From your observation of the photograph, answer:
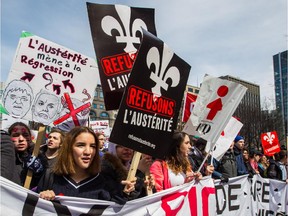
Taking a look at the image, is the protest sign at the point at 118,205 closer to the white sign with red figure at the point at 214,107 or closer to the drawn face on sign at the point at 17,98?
the white sign with red figure at the point at 214,107

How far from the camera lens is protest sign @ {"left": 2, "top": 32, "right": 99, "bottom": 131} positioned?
11.3 feet

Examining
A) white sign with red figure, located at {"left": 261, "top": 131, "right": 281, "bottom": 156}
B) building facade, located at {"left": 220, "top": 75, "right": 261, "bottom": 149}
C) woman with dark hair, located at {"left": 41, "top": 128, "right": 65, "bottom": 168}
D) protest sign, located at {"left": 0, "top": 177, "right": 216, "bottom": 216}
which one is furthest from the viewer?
building facade, located at {"left": 220, "top": 75, "right": 261, "bottom": 149}

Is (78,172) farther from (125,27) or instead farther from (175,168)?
(125,27)

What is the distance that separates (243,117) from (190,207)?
108 feet

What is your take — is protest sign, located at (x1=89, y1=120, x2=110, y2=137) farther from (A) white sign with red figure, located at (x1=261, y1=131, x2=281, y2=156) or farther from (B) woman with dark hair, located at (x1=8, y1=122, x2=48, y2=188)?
(B) woman with dark hair, located at (x1=8, y1=122, x2=48, y2=188)

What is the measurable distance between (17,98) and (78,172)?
1.18m

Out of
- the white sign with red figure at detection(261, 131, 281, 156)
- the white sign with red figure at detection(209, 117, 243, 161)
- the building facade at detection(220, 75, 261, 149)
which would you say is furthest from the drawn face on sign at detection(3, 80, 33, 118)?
the building facade at detection(220, 75, 261, 149)

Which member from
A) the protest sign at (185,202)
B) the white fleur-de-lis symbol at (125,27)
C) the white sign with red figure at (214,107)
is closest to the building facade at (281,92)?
the protest sign at (185,202)

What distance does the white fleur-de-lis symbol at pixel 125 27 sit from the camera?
13.1 feet

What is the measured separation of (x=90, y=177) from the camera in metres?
2.87

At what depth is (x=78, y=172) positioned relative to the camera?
285cm

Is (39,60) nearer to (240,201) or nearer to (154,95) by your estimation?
(154,95)

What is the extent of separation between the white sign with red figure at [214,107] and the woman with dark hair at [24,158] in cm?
203

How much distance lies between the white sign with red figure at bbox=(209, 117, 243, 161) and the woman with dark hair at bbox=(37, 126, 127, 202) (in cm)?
303
